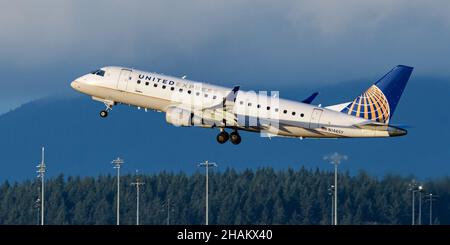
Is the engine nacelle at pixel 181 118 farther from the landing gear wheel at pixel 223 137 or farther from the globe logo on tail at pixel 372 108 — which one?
the globe logo on tail at pixel 372 108

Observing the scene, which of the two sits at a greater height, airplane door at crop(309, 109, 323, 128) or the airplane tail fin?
the airplane tail fin

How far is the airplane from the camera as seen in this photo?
100250 mm

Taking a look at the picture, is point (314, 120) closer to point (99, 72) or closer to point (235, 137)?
point (235, 137)

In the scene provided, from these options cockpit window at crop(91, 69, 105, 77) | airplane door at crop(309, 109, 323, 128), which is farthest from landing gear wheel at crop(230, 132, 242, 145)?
cockpit window at crop(91, 69, 105, 77)

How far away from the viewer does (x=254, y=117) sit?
331ft

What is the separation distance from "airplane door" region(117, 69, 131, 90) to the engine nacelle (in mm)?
3986

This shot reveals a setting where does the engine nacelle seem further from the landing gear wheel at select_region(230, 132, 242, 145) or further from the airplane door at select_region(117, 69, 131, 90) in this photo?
the airplane door at select_region(117, 69, 131, 90)

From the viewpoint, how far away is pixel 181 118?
331 feet

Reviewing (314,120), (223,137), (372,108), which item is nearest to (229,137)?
(223,137)
